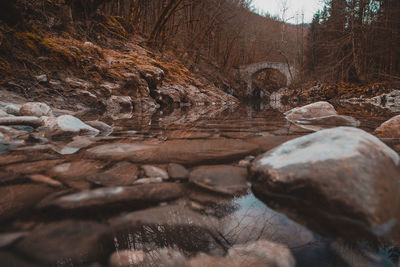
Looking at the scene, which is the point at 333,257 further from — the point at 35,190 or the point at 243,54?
the point at 243,54

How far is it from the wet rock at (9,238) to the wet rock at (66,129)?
1.29 metres

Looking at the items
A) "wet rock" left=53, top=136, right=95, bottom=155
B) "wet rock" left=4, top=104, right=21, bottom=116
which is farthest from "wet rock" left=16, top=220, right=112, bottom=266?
"wet rock" left=4, top=104, right=21, bottom=116

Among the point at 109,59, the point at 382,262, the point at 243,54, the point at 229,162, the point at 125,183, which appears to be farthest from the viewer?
the point at 243,54

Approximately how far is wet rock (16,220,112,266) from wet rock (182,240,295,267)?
0.24m

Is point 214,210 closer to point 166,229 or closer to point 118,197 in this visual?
point 166,229

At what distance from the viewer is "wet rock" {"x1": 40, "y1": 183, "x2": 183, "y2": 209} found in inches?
26.9

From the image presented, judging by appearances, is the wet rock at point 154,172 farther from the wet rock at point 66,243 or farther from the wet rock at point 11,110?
the wet rock at point 11,110

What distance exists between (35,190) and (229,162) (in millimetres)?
832

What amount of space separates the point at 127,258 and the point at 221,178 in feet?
1.60

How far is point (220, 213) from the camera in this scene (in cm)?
70

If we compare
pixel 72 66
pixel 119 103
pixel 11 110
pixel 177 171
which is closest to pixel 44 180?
pixel 177 171

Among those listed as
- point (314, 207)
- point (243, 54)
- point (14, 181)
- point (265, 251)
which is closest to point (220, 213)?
point (265, 251)

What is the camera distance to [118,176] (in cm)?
91

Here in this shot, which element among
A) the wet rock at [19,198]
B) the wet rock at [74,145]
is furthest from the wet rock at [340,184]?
the wet rock at [74,145]
